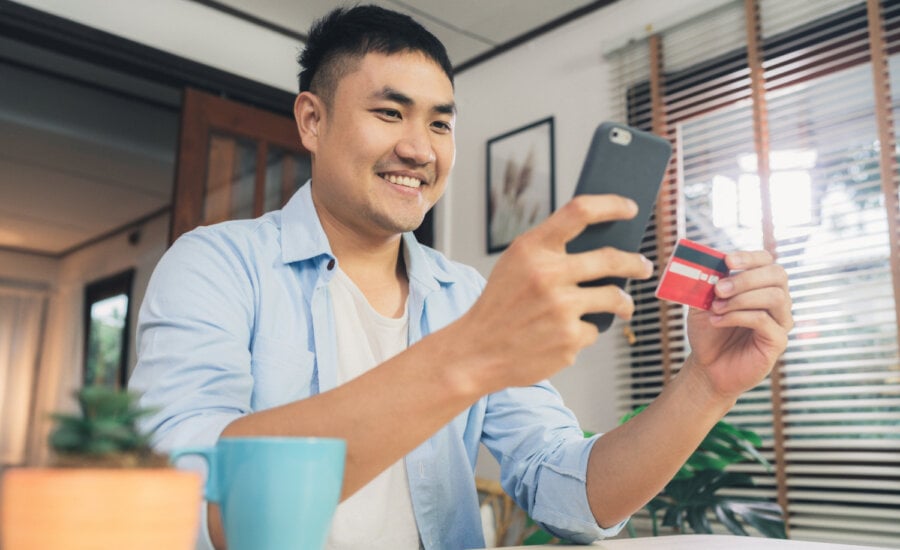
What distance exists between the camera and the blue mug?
1.43 feet

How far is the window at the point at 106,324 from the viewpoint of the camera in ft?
20.2

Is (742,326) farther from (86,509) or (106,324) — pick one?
(106,324)

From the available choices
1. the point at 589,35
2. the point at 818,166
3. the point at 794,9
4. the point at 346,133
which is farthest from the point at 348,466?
the point at 589,35

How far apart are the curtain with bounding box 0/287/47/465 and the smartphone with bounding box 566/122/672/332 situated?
314 inches

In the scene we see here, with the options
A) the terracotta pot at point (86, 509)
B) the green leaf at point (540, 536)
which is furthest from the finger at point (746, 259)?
the green leaf at point (540, 536)

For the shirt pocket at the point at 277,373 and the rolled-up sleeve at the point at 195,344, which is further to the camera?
the shirt pocket at the point at 277,373

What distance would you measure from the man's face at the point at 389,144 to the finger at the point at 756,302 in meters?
0.58

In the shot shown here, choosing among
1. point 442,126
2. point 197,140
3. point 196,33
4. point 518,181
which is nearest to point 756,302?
point 442,126

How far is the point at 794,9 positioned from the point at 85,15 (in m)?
2.50

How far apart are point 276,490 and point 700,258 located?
1.65 ft

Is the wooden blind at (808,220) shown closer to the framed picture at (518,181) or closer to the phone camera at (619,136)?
the framed picture at (518,181)

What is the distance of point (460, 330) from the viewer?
579 millimetres

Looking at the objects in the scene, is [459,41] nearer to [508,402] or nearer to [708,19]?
[708,19]

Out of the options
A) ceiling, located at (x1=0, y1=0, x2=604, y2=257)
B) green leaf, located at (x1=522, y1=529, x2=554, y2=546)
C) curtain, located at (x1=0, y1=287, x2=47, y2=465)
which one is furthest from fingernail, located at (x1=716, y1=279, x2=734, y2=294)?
curtain, located at (x1=0, y1=287, x2=47, y2=465)
